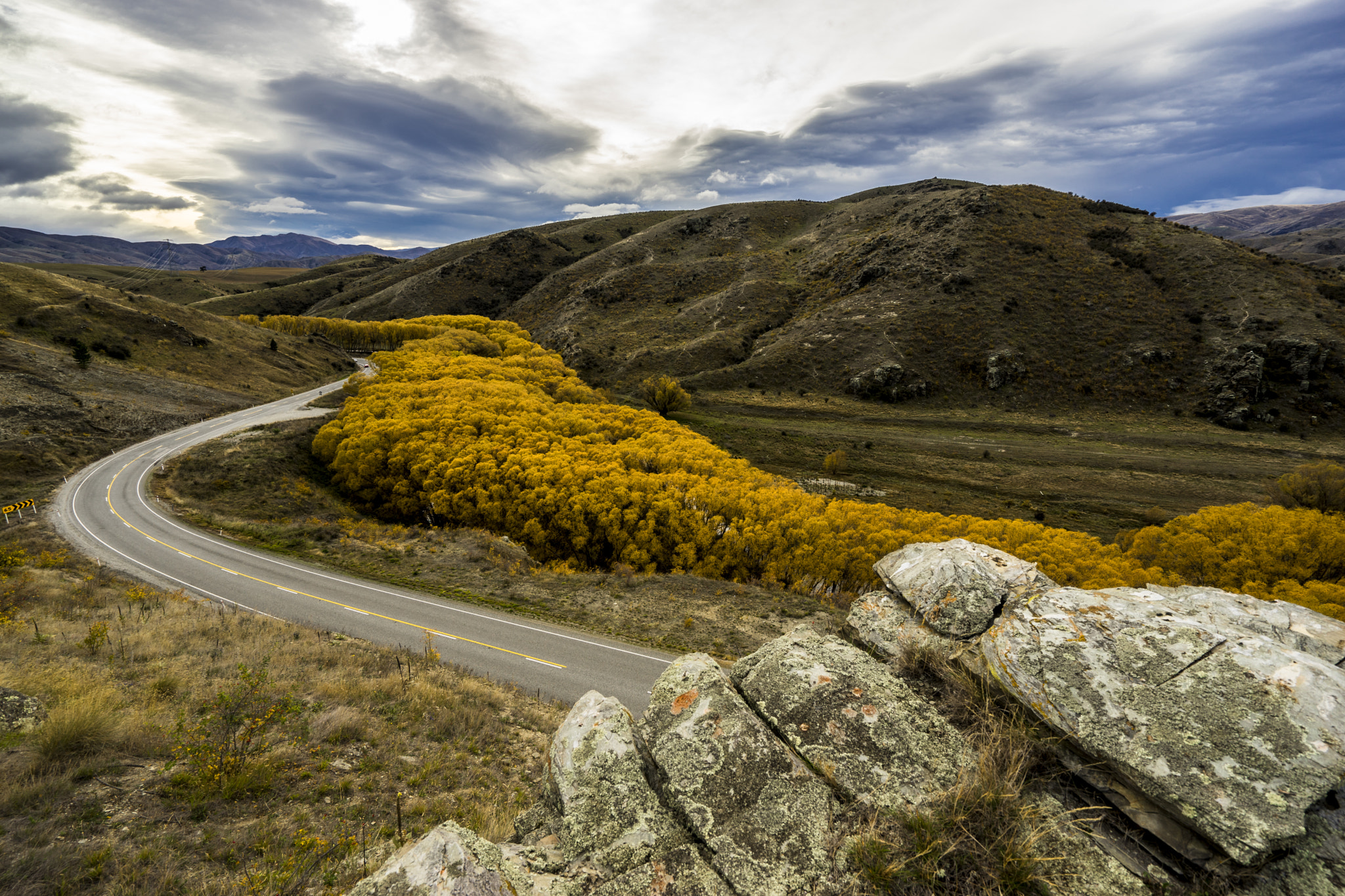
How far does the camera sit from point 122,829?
7031 mm

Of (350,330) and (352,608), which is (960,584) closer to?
(352,608)

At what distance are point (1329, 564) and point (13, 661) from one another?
175 feet

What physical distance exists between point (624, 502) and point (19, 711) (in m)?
23.3

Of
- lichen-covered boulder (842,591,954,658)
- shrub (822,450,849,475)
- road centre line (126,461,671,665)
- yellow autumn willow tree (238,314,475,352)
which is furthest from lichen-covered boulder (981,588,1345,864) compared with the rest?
yellow autumn willow tree (238,314,475,352)

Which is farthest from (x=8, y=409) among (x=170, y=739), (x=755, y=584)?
(x=755, y=584)

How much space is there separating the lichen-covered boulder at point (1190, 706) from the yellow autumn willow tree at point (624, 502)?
2072cm

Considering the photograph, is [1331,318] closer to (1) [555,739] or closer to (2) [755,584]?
(2) [755,584]

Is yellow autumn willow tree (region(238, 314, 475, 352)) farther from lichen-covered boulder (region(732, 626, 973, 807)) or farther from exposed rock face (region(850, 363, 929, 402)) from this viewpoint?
lichen-covered boulder (region(732, 626, 973, 807))

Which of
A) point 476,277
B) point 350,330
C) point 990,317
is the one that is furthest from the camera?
point 476,277

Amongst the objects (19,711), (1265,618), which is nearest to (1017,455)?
(1265,618)

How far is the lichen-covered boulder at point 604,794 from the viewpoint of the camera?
5918mm

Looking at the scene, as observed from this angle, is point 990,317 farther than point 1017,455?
Yes

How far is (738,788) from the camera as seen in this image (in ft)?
20.1

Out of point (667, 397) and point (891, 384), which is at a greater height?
point (891, 384)
